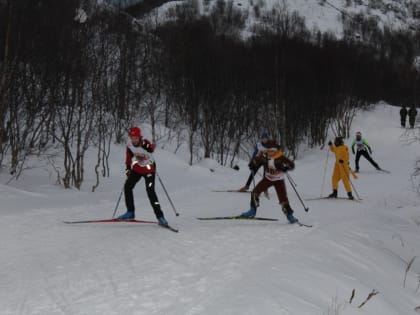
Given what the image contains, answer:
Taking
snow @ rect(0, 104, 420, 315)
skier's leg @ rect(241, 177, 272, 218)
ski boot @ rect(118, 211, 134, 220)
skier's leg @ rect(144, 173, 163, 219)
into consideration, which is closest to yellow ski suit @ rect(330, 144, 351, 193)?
snow @ rect(0, 104, 420, 315)

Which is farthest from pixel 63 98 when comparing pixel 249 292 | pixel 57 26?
pixel 249 292

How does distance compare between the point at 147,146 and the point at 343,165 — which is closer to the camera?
the point at 147,146

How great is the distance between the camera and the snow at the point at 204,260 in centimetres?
366

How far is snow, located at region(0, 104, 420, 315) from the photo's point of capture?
366 centimetres

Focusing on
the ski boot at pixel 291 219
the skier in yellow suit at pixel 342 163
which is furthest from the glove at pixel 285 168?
the skier in yellow suit at pixel 342 163

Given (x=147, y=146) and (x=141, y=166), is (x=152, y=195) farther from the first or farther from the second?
(x=147, y=146)

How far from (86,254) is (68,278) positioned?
0.99 meters

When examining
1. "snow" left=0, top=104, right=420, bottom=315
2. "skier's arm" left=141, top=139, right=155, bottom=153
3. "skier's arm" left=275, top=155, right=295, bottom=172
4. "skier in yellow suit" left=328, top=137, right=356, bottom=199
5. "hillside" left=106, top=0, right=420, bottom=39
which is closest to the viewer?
"snow" left=0, top=104, right=420, bottom=315

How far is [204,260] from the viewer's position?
4977mm

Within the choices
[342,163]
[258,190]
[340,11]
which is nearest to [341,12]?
[340,11]

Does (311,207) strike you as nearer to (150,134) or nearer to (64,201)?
(64,201)

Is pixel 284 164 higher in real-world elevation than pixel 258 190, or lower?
higher

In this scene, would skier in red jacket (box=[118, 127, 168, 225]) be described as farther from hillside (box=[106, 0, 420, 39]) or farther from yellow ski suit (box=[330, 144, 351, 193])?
hillside (box=[106, 0, 420, 39])

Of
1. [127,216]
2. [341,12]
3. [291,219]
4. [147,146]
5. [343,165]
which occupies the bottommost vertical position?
[291,219]
